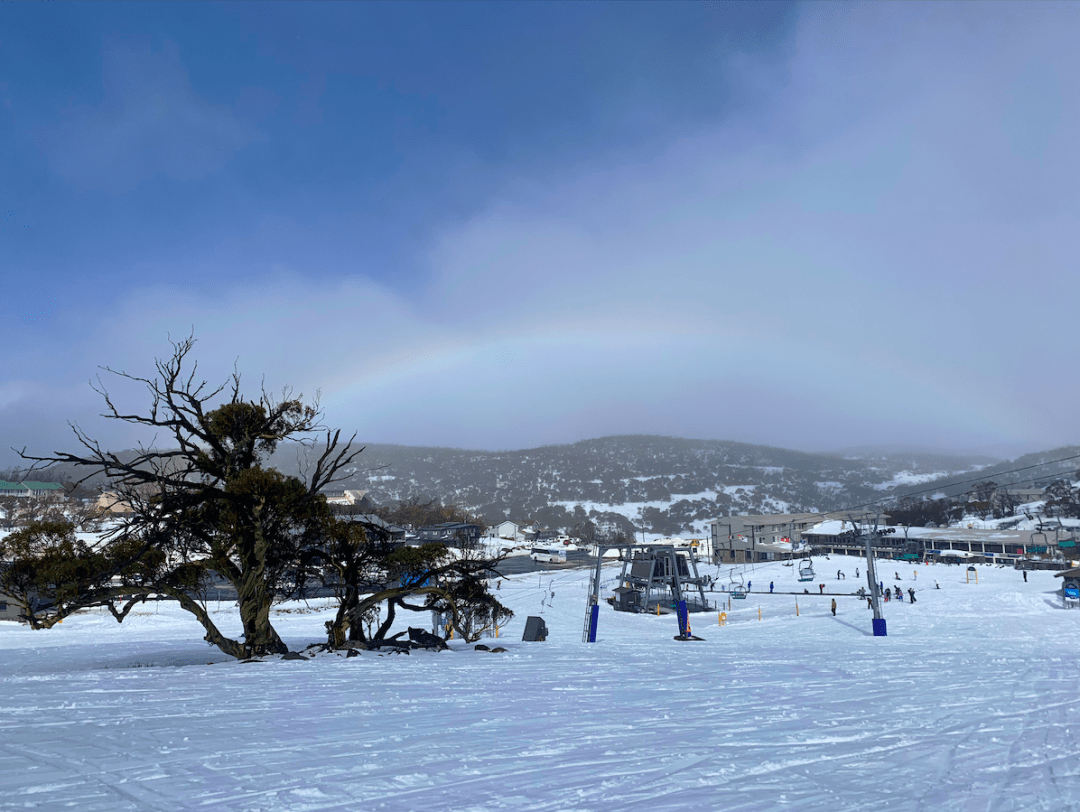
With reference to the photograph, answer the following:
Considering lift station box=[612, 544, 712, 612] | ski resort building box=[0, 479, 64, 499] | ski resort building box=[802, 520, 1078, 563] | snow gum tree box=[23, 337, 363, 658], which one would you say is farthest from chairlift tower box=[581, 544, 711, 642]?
ski resort building box=[0, 479, 64, 499]

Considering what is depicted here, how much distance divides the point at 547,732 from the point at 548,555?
98.9 m

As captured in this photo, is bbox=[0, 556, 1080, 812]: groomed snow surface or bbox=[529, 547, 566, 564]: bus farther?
bbox=[529, 547, 566, 564]: bus

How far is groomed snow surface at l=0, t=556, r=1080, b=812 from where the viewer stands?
539cm

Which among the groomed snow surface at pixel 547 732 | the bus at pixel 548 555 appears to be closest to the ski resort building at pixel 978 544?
the bus at pixel 548 555

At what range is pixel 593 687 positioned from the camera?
10766 millimetres

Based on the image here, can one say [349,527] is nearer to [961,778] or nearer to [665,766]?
[665,766]

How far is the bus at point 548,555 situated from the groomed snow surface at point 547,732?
87.7 metres

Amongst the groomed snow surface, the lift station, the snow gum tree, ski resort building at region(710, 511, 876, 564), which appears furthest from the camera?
ski resort building at region(710, 511, 876, 564)

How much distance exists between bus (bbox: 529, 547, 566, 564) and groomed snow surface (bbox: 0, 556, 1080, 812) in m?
87.7

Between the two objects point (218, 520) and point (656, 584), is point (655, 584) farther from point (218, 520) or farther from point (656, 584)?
point (218, 520)

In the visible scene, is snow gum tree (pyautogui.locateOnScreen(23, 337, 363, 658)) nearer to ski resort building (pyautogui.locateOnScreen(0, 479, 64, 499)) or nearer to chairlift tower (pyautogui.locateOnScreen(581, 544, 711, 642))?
chairlift tower (pyautogui.locateOnScreen(581, 544, 711, 642))

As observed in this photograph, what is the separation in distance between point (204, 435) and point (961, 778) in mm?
16062

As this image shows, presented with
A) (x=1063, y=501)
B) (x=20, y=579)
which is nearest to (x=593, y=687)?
(x=20, y=579)

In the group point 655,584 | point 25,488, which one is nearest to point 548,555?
point 655,584
